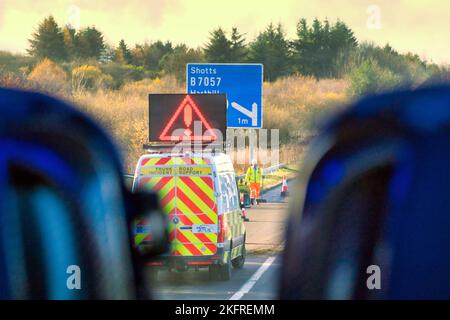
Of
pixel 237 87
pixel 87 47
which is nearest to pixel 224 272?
pixel 87 47

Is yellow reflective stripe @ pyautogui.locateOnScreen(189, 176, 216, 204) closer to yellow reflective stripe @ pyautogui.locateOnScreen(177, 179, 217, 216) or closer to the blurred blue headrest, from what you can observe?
yellow reflective stripe @ pyautogui.locateOnScreen(177, 179, 217, 216)

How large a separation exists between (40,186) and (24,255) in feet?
1.17

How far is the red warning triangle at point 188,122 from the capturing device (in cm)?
→ 1142

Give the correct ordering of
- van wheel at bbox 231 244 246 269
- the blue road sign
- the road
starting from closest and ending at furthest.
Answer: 1. the road
2. van wheel at bbox 231 244 246 269
3. the blue road sign

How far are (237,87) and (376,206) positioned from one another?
77.8ft

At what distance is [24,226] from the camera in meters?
3.86

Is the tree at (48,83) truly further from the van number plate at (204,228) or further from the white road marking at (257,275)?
the van number plate at (204,228)

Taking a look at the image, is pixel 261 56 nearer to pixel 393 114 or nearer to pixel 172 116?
pixel 172 116

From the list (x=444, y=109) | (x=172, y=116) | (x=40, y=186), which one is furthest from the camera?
(x=172, y=116)

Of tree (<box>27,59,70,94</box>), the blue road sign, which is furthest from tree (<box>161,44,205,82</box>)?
tree (<box>27,59,70,94</box>)

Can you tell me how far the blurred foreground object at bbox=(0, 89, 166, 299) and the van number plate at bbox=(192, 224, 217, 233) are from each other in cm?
761

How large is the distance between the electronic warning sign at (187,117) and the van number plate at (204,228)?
1.16 metres

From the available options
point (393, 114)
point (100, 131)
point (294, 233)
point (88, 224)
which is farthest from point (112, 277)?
point (393, 114)

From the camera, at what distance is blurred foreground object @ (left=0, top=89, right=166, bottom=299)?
151 inches
